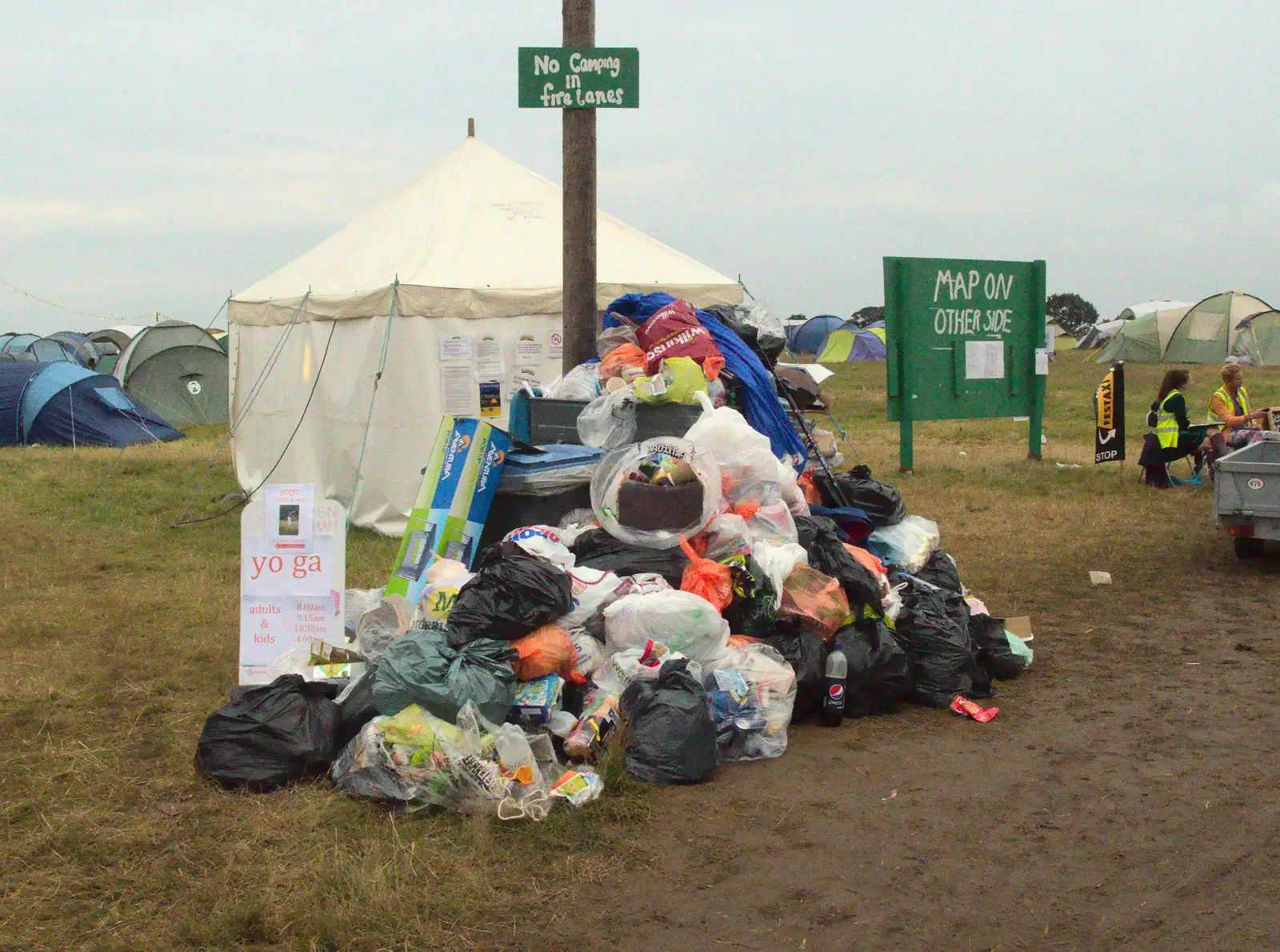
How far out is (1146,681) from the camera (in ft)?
18.6

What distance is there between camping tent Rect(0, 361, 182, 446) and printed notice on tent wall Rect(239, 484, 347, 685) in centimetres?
1428

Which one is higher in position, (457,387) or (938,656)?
(457,387)

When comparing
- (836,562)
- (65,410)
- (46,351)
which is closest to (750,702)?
(836,562)

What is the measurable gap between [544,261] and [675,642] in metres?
5.89

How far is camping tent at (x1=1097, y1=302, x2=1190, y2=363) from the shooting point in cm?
3256

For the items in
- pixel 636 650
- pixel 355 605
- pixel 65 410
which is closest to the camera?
pixel 636 650

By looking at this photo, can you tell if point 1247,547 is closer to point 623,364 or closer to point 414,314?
point 623,364

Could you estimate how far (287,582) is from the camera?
513 cm

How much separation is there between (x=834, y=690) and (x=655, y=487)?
3.92ft

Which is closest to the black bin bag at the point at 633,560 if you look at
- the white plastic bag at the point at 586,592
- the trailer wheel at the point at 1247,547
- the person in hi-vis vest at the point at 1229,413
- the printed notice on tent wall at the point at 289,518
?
the white plastic bag at the point at 586,592

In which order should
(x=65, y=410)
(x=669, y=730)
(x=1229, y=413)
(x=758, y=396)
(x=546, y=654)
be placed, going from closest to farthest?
(x=669, y=730), (x=546, y=654), (x=758, y=396), (x=1229, y=413), (x=65, y=410)

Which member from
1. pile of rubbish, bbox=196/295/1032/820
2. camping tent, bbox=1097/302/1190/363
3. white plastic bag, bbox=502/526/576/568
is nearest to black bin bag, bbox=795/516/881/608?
pile of rubbish, bbox=196/295/1032/820

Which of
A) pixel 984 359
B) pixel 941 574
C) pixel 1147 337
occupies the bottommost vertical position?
pixel 941 574

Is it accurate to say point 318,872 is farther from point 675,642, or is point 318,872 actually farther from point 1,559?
point 1,559
